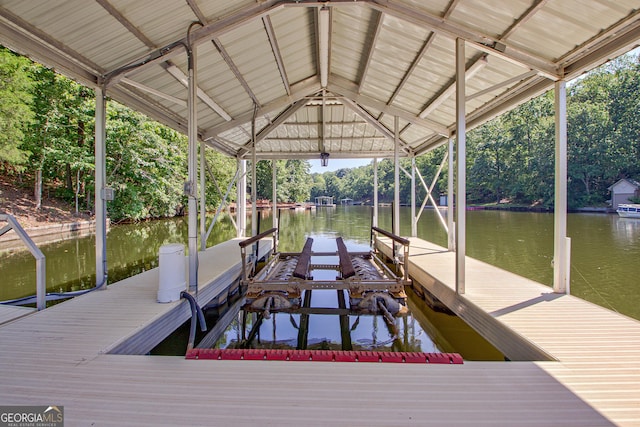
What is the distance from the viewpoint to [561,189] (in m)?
4.31

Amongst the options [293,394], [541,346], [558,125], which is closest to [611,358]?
[541,346]

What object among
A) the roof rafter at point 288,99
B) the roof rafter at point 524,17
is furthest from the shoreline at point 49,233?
the roof rafter at point 524,17

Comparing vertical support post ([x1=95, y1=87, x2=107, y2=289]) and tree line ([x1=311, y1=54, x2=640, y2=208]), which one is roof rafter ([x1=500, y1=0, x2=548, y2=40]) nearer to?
vertical support post ([x1=95, y1=87, x2=107, y2=289])

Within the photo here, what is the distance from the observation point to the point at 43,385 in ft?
7.39

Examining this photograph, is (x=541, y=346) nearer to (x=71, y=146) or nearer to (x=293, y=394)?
(x=293, y=394)

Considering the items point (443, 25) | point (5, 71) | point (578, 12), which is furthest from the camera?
point (5, 71)

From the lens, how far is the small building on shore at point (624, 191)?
87.9 ft

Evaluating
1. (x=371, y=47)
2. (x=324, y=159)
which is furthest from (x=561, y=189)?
(x=324, y=159)

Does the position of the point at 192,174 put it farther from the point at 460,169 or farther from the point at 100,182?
the point at 460,169

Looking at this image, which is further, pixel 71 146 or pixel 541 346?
pixel 71 146

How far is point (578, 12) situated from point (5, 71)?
62.7ft

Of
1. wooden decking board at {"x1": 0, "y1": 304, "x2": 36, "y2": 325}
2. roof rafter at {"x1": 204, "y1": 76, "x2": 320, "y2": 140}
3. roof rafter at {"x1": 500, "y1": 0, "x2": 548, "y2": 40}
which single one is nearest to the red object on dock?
wooden decking board at {"x1": 0, "y1": 304, "x2": 36, "y2": 325}

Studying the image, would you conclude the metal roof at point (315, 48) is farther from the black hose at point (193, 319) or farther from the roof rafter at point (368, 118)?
the black hose at point (193, 319)

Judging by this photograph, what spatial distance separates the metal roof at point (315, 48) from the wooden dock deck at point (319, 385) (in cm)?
304
